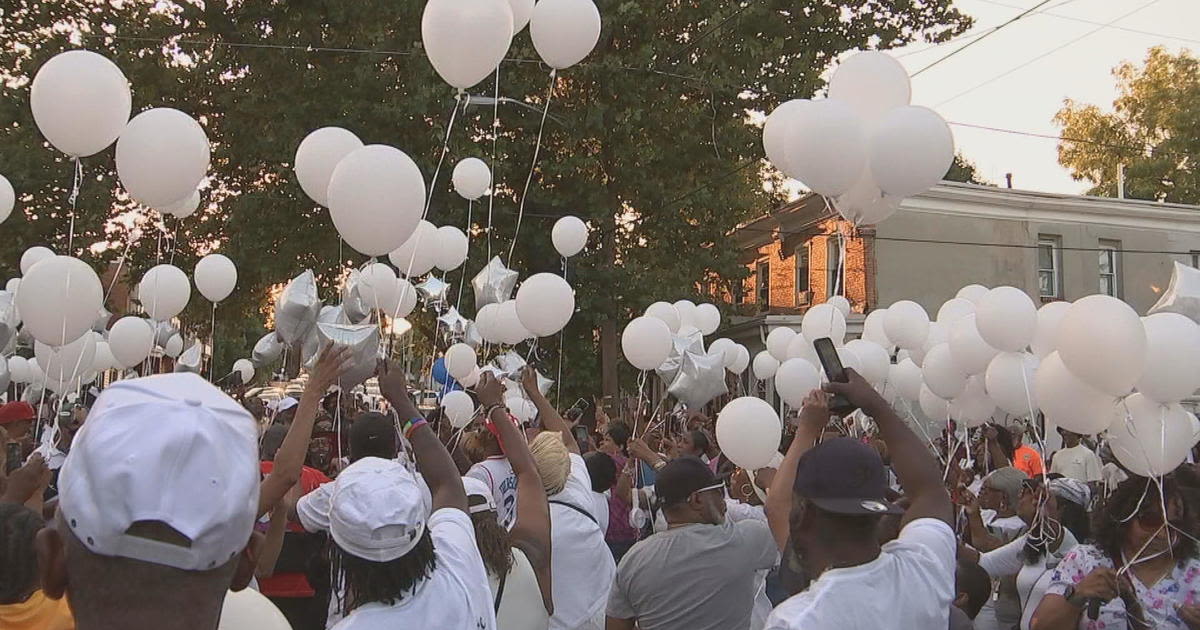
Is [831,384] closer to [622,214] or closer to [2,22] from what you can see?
[622,214]

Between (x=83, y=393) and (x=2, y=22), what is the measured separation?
632cm

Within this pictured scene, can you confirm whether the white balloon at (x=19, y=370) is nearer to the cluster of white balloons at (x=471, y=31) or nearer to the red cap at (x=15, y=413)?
the red cap at (x=15, y=413)

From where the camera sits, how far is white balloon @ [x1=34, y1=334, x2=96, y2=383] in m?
8.41

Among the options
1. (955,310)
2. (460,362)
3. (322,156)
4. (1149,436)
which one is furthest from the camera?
(460,362)

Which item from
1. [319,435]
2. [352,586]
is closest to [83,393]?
[319,435]

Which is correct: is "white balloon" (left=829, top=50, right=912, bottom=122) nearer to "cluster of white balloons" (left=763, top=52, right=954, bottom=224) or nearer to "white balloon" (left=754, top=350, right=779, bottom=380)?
"cluster of white balloons" (left=763, top=52, right=954, bottom=224)

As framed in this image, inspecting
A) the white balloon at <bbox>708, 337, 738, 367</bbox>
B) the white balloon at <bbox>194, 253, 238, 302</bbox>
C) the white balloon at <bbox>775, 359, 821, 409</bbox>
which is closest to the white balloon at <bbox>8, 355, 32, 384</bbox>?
the white balloon at <bbox>194, 253, 238, 302</bbox>

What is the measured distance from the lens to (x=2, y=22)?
1593 cm

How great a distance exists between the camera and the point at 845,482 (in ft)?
8.04

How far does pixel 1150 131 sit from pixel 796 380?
31.4 metres

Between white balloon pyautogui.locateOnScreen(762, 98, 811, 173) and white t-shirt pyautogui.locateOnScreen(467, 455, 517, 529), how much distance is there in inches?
79.6

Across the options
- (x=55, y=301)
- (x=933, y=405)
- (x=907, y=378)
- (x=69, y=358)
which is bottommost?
(x=933, y=405)

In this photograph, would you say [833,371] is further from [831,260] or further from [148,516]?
[831,260]

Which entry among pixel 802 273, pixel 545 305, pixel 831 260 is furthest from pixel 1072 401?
pixel 802 273
